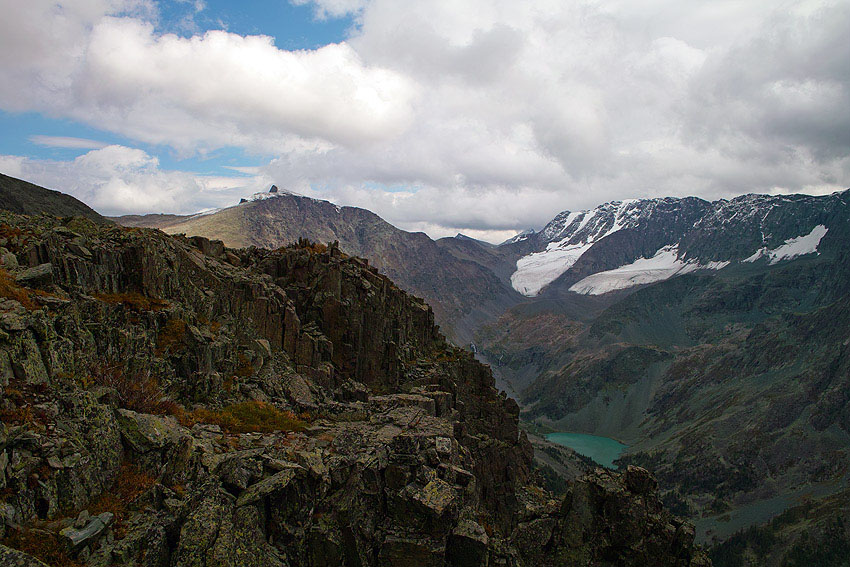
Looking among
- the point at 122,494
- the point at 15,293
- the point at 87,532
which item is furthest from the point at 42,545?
the point at 15,293

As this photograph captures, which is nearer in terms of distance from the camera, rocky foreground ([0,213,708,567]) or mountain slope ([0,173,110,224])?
rocky foreground ([0,213,708,567])

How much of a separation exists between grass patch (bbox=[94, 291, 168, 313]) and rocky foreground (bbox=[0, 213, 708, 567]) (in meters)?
0.14

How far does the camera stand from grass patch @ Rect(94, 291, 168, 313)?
2525cm

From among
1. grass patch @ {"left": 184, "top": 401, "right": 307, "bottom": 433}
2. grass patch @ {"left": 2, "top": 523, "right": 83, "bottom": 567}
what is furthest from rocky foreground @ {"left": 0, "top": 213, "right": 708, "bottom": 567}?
grass patch @ {"left": 184, "top": 401, "right": 307, "bottom": 433}

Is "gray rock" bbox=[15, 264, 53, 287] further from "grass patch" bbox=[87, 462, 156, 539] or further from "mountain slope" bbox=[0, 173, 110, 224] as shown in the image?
"mountain slope" bbox=[0, 173, 110, 224]

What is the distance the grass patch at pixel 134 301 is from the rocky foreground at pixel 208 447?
143 mm

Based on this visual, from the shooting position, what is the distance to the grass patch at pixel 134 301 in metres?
25.2

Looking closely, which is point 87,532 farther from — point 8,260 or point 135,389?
point 8,260

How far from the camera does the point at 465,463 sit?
78.2ft

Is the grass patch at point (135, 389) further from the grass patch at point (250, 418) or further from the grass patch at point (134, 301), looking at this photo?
the grass patch at point (134, 301)

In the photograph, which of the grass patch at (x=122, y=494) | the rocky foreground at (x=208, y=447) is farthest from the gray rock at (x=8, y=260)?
the grass patch at (x=122, y=494)

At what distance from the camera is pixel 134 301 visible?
2638 cm

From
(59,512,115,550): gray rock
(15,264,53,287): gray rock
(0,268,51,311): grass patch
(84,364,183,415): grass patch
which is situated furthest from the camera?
(15,264,53,287): gray rock

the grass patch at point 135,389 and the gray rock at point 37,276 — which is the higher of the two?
the gray rock at point 37,276
